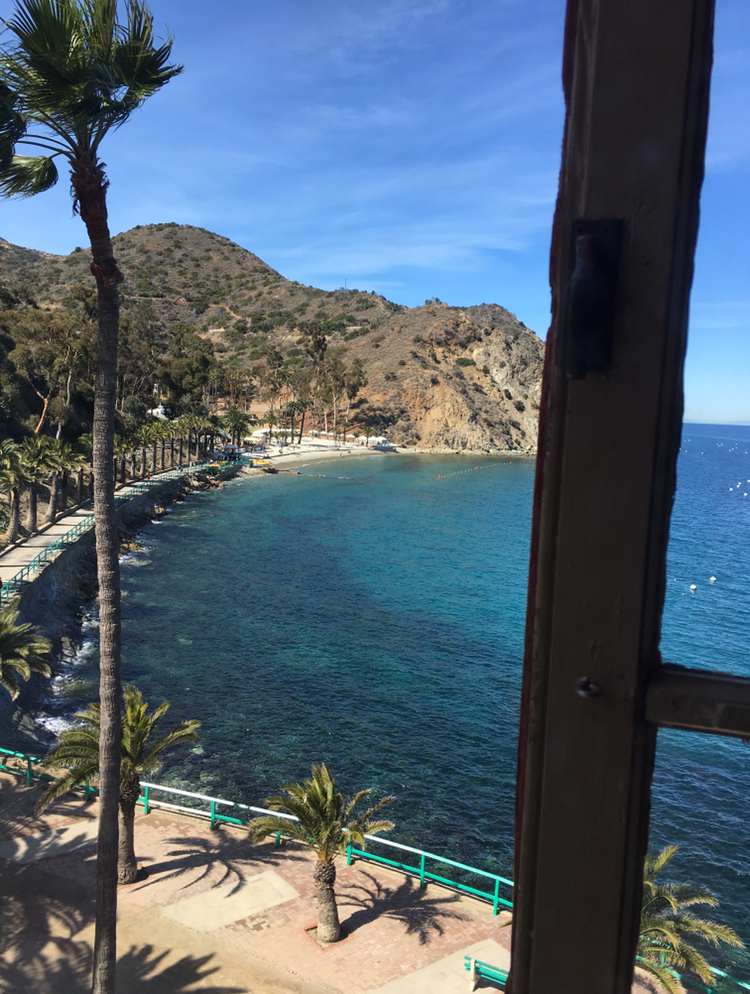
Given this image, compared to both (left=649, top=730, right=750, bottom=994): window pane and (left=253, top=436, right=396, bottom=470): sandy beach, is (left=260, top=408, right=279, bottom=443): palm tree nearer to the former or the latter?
(left=253, top=436, right=396, bottom=470): sandy beach

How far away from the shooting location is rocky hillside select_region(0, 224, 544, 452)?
12225 centimetres

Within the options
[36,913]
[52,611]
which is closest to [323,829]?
[36,913]

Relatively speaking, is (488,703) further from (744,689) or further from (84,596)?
(744,689)

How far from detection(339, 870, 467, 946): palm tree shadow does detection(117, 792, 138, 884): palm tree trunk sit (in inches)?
149

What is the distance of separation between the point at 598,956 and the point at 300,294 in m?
180

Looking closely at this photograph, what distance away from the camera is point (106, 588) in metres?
8.64

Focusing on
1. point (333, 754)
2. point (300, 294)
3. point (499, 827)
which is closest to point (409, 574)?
point (333, 754)

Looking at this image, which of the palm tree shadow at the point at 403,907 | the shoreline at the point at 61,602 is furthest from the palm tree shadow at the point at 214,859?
the shoreline at the point at 61,602

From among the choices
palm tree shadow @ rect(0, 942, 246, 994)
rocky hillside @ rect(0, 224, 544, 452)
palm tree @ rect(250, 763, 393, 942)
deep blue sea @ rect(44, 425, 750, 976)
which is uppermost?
rocky hillside @ rect(0, 224, 544, 452)

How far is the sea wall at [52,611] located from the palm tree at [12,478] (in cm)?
256

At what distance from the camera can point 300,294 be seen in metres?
174

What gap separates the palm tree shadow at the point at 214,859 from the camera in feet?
44.1

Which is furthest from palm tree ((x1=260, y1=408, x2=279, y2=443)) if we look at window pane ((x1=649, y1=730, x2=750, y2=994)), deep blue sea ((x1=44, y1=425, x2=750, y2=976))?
window pane ((x1=649, y1=730, x2=750, y2=994))

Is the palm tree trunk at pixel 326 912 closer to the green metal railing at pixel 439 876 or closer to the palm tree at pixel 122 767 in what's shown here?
the green metal railing at pixel 439 876
